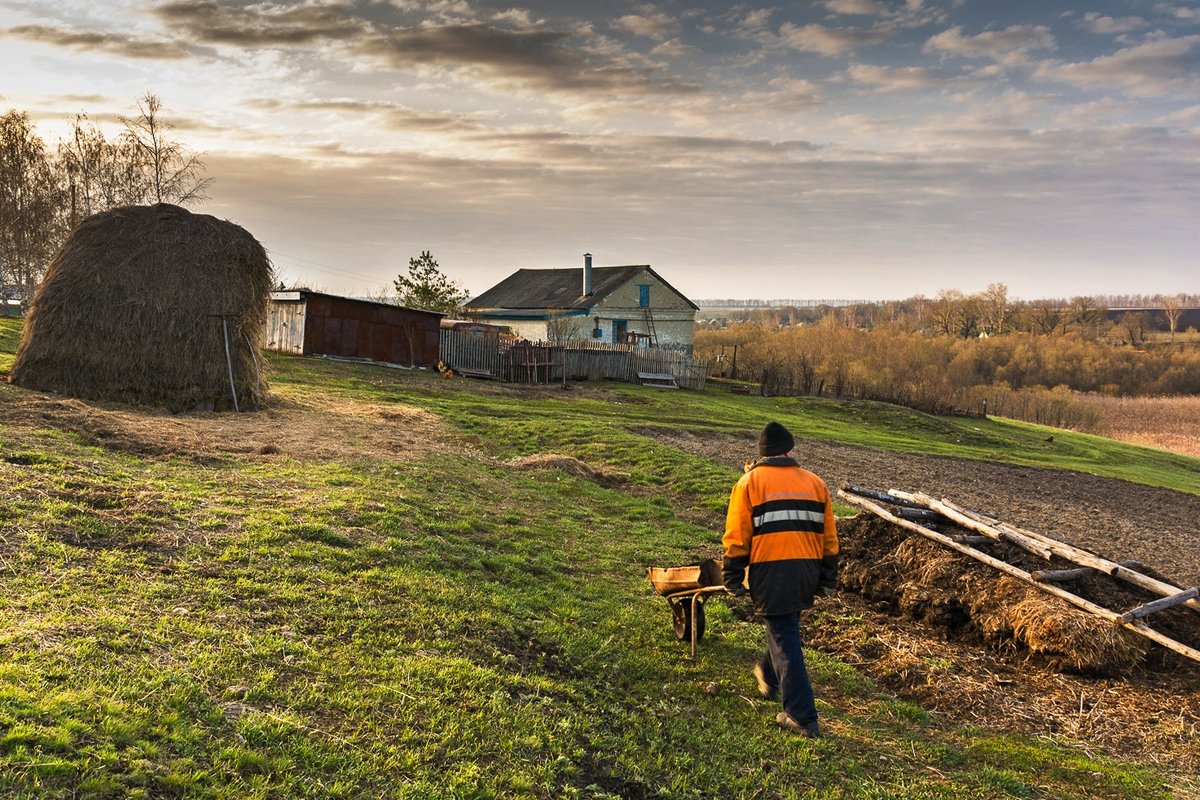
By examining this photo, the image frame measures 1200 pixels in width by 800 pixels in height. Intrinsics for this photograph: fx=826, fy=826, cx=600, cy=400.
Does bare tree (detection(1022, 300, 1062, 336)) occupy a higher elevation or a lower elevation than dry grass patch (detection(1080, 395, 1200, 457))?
higher

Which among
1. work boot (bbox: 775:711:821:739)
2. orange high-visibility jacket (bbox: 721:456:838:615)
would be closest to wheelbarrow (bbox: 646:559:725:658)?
orange high-visibility jacket (bbox: 721:456:838:615)

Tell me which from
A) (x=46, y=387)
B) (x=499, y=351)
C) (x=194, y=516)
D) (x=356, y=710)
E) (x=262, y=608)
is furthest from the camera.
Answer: (x=499, y=351)

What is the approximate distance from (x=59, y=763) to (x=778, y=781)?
168 inches

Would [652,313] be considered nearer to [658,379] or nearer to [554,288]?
[554,288]

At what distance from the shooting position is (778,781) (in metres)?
5.66

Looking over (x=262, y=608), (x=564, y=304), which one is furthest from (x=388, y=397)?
(x=564, y=304)

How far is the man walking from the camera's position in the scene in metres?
6.41

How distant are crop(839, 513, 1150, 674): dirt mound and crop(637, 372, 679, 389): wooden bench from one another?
31317 millimetres

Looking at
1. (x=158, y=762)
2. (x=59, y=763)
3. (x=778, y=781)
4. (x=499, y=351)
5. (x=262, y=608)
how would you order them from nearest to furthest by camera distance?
(x=59, y=763) < (x=158, y=762) < (x=778, y=781) < (x=262, y=608) < (x=499, y=351)

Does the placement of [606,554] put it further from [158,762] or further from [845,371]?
[845,371]

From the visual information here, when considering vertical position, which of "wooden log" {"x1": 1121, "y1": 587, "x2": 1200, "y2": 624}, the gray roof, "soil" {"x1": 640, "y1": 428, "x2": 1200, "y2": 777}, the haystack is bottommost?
"soil" {"x1": 640, "y1": 428, "x2": 1200, "y2": 777}

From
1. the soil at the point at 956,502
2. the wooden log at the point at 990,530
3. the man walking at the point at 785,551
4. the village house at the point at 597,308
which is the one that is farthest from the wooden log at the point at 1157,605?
the village house at the point at 597,308

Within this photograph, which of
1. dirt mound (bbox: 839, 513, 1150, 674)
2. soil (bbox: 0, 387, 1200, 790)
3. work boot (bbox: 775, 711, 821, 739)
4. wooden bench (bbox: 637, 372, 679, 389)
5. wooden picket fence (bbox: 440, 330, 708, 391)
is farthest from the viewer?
wooden bench (bbox: 637, 372, 679, 389)

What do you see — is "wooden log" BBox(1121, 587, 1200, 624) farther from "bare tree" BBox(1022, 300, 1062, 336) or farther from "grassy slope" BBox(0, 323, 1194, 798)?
"bare tree" BBox(1022, 300, 1062, 336)
